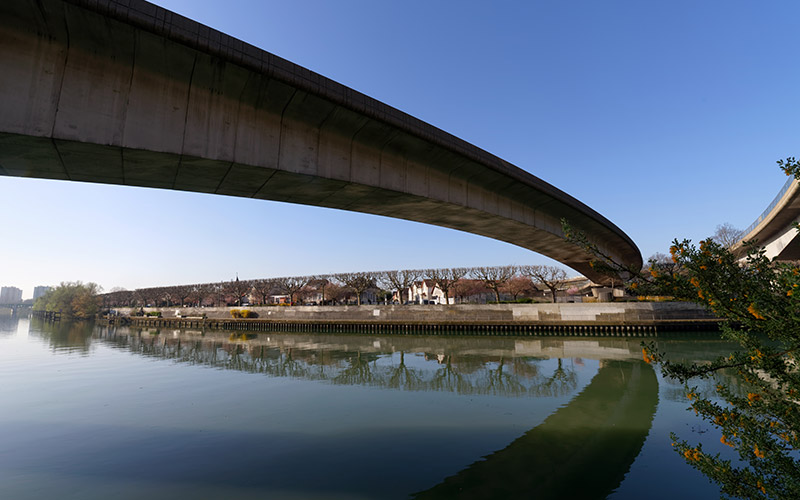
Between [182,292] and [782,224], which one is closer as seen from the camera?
[782,224]

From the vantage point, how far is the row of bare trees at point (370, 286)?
5634cm

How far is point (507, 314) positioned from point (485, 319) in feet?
8.48

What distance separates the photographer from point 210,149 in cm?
688

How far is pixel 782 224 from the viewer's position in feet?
98.7

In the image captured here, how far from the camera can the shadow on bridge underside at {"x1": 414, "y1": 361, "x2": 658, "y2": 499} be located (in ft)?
21.9

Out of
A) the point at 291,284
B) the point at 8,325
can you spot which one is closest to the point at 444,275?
the point at 291,284

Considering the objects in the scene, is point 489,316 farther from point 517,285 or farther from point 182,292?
point 182,292

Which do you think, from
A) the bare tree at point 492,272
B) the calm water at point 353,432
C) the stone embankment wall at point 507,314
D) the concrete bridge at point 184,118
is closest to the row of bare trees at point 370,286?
the bare tree at point 492,272

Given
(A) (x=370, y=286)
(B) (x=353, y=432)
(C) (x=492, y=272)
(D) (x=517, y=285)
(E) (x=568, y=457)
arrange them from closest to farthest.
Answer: (E) (x=568, y=457) → (B) (x=353, y=432) → (C) (x=492, y=272) → (A) (x=370, y=286) → (D) (x=517, y=285)

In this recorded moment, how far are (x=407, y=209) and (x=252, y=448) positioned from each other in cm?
801

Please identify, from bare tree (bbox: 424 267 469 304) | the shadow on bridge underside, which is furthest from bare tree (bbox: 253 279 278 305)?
the shadow on bridge underside

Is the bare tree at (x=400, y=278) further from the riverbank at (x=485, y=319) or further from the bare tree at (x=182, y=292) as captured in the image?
the bare tree at (x=182, y=292)

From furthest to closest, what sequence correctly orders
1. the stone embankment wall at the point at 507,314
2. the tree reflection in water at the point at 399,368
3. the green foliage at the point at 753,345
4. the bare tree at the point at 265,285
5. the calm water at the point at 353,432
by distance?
the bare tree at the point at 265,285
the stone embankment wall at the point at 507,314
the tree reflection in water at the point at 399,368
the calm water at the point at 353,432
the green foliage at the point at 753,345

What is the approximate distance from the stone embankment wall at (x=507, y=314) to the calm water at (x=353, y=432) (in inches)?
718
